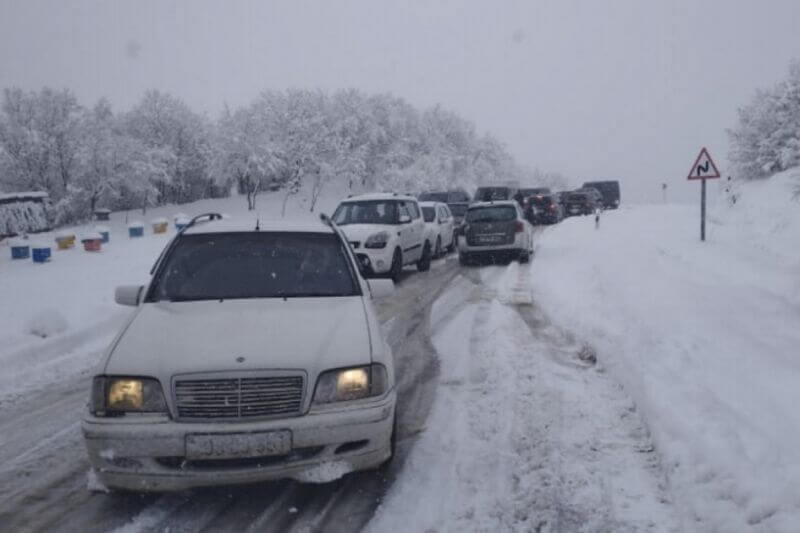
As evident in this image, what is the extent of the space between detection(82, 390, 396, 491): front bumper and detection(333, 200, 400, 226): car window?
10.7 metres

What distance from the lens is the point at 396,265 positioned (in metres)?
14.0

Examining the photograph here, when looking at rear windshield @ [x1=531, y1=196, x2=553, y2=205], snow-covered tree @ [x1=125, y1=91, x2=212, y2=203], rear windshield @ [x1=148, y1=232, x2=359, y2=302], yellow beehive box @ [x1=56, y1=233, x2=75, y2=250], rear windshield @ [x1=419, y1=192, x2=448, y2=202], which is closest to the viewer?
rear windshield @ [x1=148, y1=232, x2=359, y2=302]

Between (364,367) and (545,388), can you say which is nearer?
(364,367)

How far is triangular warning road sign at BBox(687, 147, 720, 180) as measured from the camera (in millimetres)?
15586

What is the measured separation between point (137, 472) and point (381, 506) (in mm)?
1399

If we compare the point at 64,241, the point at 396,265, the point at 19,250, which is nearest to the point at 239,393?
the point at 396,265

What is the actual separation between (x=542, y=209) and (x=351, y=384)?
3105cm

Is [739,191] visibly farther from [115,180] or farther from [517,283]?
[115,180]

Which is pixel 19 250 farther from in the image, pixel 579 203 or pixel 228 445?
pixel 579 203

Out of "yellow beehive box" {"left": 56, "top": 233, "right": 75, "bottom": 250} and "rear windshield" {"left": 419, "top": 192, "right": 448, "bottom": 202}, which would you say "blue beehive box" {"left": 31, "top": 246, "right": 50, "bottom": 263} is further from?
"rear windshield" {"left": 419, "top": 192, "right": 448, "bottom": 202}

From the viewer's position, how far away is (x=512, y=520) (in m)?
3.52

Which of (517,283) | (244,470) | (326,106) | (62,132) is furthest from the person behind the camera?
(326,106)

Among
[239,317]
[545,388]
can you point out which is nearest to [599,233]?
[545,388]

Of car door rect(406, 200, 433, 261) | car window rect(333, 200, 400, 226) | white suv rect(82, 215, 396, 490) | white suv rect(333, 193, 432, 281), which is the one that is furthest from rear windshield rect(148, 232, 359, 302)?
car door rect(406, 200, 433, 261)
